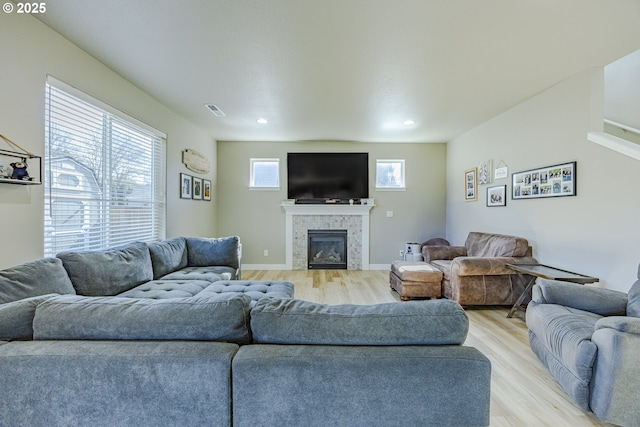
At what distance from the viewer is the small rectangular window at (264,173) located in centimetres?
573

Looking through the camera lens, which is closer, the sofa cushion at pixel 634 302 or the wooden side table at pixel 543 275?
the sofa cushion at pixel 634 302

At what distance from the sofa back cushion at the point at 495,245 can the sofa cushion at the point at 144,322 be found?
346 cm

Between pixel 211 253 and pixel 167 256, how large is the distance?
22.4 inches

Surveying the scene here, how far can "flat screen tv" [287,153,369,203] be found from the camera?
5.59 metres

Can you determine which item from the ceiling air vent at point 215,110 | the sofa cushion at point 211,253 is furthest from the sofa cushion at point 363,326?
the ceiling air vent at point 215,110

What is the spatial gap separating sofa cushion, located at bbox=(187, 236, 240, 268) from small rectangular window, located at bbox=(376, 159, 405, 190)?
3.27 meters

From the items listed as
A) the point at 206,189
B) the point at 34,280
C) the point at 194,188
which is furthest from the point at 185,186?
the point at 34,280

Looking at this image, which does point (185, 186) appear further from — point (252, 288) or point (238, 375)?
point (238, 375)

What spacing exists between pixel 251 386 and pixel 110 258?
2.11 m

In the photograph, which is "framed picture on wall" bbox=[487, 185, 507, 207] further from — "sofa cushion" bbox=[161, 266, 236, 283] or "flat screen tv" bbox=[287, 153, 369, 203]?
"sofa cushion" bbox=[161, 266, 236, 283]

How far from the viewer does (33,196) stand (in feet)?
6.86

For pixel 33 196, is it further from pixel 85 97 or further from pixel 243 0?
pixel 243 0

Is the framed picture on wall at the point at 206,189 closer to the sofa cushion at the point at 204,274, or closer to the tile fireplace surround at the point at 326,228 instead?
the tile fireplace surround at the point at 326,228

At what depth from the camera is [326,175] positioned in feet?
18.4
